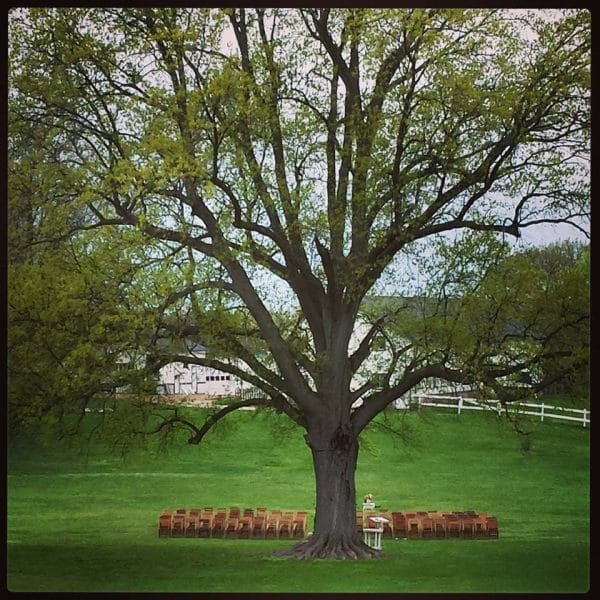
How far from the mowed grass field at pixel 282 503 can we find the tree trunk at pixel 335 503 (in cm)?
5

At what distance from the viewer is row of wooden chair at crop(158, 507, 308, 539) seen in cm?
372

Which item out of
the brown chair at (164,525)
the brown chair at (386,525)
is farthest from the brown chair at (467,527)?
the brown chair at (164,525)

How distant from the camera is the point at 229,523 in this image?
3.75m

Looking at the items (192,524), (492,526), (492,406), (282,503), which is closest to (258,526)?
(282,503)

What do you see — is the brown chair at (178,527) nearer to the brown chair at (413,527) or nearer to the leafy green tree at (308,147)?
the leafy green tree at (308,147)

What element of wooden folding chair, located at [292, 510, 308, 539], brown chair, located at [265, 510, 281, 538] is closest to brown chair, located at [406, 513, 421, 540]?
wooden folding chair, located at [292, 510, 308, 539]

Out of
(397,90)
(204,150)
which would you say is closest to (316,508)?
(204,150)

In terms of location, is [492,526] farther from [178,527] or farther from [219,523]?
[178,527]

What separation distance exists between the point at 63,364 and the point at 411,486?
1.97m

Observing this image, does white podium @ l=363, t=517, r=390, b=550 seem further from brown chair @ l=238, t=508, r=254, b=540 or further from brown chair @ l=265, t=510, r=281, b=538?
brown chair @ l=238, t=508, r=254, b=540

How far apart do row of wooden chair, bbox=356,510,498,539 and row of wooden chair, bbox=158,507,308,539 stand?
0.52 metres

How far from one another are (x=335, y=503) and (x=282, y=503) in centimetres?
29

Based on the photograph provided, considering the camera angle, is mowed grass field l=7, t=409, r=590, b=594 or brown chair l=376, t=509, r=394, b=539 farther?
brown chair l=376, t=509, r=394, b=539

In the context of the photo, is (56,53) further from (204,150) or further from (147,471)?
(147,471)
